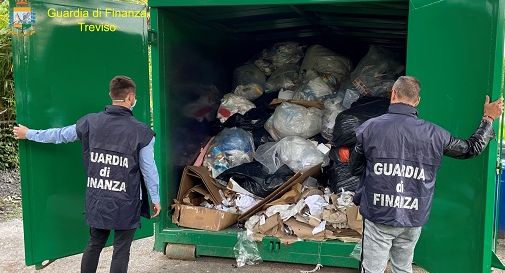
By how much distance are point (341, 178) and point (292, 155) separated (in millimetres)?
551

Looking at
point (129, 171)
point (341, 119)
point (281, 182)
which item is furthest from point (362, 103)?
point (129, 171)

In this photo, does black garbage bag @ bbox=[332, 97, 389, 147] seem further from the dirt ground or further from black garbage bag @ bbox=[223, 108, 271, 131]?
the dirt ground

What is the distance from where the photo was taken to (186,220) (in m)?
4.32

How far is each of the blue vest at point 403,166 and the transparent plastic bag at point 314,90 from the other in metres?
2.55

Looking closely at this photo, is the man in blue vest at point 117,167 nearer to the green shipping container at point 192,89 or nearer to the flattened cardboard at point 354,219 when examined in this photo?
the green shipping container at point 192,89

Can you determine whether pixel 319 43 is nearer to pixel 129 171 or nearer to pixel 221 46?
pixel 221 46

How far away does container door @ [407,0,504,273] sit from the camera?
8.95 feet

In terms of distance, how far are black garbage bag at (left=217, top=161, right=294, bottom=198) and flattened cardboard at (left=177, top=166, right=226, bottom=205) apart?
0.54 ft

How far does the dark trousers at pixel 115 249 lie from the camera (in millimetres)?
3176

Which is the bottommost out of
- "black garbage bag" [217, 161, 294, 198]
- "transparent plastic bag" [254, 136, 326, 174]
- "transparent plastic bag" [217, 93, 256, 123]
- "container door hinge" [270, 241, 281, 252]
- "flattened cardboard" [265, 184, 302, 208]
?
"container door hinge" [270, 241, 281, 252]

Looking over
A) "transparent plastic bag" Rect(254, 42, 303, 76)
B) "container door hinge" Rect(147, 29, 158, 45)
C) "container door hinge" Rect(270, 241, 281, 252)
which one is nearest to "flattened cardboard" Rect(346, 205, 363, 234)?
"container door hinge" Rect(270, 241, 281, 252)

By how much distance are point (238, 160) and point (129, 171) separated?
74.6 inches

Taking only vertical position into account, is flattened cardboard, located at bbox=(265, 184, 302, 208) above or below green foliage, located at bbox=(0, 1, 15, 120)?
below

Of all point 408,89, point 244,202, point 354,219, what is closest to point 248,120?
point 244,202
